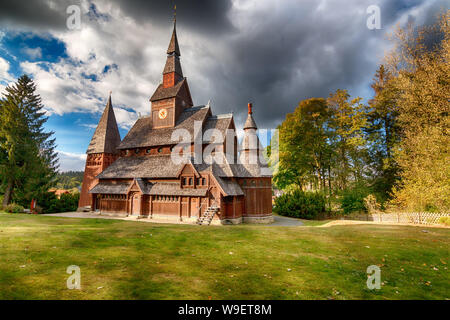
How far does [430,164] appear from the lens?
20.5 m

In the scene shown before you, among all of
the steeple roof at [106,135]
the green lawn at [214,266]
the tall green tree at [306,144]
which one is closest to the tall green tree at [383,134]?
the tall green tree at [306,144]

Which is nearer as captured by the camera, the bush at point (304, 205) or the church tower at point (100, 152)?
the bush at point (304, 205)

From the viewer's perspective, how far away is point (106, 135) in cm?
3588

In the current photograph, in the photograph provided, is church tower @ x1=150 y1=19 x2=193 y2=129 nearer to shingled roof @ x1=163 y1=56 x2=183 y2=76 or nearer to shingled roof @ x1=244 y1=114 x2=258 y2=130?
shingled roof @ x1=163 y1=56 x2=183 y2=76

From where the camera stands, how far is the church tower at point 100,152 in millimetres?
34344

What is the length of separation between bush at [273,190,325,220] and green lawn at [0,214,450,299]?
18963 mm

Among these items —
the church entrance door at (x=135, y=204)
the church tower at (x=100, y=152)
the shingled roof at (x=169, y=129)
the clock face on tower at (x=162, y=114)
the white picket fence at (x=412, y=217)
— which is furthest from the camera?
the church tower at (x=100, y=152)

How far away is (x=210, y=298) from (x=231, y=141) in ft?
81.2

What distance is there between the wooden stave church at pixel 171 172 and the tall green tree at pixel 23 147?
19.8 ft

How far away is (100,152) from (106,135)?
2996mm

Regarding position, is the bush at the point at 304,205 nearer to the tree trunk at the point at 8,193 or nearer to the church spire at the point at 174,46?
the church spire at the point at 174,46

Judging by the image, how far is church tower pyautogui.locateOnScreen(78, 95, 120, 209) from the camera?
113 ft
